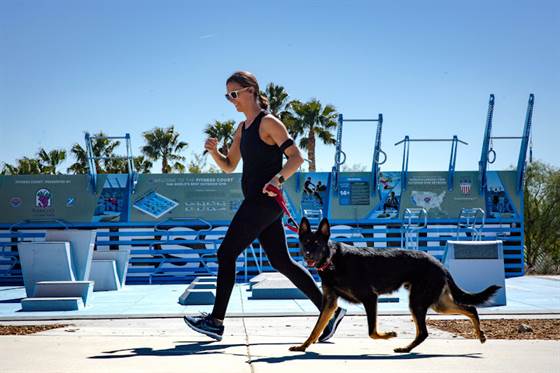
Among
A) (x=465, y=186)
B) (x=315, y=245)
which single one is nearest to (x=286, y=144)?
(x=315, y=245)

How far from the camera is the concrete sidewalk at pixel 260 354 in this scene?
367 cm

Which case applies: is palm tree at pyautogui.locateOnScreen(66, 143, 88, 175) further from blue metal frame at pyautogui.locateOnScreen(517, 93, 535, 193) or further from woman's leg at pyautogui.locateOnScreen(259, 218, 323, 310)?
woman's leg at pyautogui.locateOnScreen(259, 218, 323, 310)

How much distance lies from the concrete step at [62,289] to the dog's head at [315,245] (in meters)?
5.65

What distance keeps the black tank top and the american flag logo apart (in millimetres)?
13181

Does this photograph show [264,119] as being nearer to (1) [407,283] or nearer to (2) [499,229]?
(1) [407,283]

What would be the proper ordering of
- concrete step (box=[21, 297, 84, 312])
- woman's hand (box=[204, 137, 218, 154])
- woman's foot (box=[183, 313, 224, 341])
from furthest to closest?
concrete step (box=[21, 297, 84, 312]) < woman's hand (box=[204, 137, 218, 154]) < woman's foot (box=[183, 313, 224, 341])

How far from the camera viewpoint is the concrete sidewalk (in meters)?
3.67

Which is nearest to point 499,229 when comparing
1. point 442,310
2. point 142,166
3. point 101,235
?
point 101,235

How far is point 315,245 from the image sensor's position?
437cm

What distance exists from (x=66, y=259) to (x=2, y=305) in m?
1.12

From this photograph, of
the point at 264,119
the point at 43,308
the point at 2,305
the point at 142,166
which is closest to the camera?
the point at 264,119

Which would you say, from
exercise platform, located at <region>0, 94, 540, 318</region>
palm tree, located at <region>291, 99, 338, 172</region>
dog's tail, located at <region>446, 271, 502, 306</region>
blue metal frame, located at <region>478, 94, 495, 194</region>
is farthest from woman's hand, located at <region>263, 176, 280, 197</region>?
palm tree, located at <region>291, 99, 338, 172</region>

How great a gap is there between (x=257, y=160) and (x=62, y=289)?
5.28 meters

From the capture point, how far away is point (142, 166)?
38.6m
